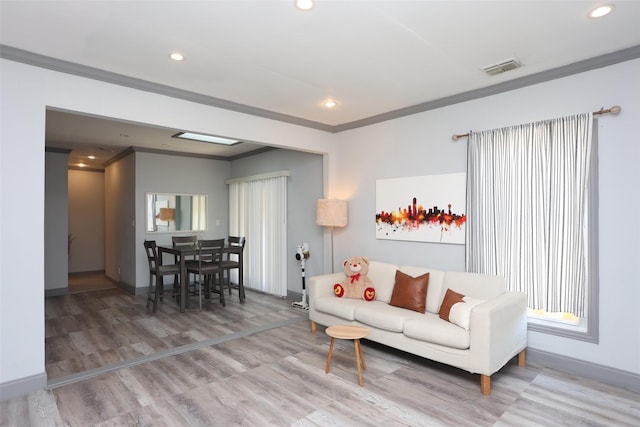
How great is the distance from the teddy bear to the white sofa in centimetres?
8

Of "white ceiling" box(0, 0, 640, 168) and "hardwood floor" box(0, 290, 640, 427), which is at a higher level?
"white ceiling" box(0, 0, 640, 168)

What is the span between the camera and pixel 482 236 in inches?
146

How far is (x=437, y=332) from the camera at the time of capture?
3.02 meters

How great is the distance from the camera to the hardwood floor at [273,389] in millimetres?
2467

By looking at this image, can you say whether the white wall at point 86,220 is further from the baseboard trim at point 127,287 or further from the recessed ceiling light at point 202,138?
the recessed ceiling light at point 202,138

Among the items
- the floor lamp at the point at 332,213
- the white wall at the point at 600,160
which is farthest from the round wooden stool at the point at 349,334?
the floor lamp at the point at 332,213

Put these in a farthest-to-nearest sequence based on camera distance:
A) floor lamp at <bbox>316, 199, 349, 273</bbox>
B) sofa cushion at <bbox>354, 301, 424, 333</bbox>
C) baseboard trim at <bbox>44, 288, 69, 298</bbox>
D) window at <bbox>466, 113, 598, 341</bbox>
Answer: baseboard trim at <bbox>44, 288, 69, 298</bbox> < floor lamp at <bbox>316, 199, 349, 273</bbox> < sofa cushion at <bbox>354, 301, 424, 333</bbox> < window at <bbox>466, 113, 598, 341</bbox>

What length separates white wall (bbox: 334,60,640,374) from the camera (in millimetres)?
2891

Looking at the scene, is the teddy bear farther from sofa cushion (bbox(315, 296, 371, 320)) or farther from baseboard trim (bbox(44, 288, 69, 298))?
baseboard trim (bbox(44, 288, 69, 298))

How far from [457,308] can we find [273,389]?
1.68 meters

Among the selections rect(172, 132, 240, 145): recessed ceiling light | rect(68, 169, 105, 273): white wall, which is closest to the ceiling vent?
rect(172, 132, 240, 145): recessed ceiling light

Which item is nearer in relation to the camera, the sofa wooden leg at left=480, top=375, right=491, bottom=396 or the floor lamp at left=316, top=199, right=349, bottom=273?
the sofa wooden leg at left=480, top=375, right=491, bottom=396

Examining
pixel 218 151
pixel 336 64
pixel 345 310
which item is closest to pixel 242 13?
pixel 336 64

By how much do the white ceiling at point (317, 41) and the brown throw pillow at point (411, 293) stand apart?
200 cm
